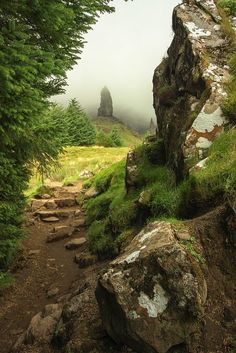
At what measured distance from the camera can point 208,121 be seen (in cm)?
1001

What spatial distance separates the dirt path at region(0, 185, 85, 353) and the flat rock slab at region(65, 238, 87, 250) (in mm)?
211

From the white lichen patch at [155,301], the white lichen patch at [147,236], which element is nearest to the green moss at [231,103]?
the white lichen patch at [147,236]

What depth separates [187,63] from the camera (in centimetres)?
1200

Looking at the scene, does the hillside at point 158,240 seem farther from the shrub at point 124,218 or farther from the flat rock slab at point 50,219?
the flat rock slab at point 50,219

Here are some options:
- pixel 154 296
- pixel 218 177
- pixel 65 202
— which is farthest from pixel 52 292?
pixel 65 202

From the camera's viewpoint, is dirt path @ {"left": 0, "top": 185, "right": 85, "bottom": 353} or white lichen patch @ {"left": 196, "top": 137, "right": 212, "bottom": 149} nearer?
dirt path @ {"left": 0, "top": 185, "right": 85, "bottom": 353}

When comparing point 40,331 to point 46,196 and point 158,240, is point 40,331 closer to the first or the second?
point 158,240

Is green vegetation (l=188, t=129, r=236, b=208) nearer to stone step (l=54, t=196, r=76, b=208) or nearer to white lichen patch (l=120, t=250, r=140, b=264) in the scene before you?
white lichen patch (l=120, t=250, r=140, b=264)

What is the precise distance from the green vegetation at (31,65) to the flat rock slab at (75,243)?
4.26 metres

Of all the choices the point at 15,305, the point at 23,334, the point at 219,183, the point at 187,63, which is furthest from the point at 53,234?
the point at 219,183

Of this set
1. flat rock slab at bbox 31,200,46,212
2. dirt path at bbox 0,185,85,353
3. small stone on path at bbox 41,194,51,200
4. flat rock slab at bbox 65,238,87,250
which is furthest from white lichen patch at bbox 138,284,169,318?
small stone on path at bbox 41,194,51,200

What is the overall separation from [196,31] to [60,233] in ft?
31.8

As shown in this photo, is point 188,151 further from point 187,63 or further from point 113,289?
point 113,289

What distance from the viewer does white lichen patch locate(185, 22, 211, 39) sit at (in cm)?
1199
